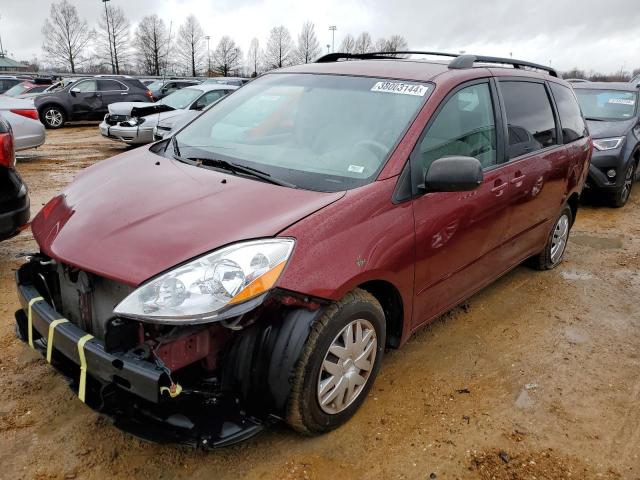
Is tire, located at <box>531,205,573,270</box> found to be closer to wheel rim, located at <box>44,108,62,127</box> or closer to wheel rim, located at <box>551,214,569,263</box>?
wheel rim, located at <box>551,214,569,263</box>

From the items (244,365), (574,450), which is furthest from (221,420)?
(574,450)

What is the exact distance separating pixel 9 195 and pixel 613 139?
7318 mm

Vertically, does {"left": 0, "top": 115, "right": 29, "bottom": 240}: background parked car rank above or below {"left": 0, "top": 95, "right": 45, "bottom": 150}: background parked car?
above

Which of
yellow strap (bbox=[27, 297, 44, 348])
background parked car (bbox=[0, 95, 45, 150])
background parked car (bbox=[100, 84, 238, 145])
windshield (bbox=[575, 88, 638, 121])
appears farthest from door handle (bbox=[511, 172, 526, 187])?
background parked car (bbox=[100, 84, 238, 145])

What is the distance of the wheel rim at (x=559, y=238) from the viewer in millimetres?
4691

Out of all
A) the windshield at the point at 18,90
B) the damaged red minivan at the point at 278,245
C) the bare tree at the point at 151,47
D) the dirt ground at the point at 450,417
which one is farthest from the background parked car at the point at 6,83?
the bare tree at the point at 151,47

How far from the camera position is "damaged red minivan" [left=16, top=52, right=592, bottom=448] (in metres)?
2.05

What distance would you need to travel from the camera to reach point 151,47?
58719mm

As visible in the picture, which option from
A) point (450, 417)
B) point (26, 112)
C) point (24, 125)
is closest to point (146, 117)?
point (26, 112)

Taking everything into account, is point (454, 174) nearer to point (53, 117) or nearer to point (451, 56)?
point (451, 56)

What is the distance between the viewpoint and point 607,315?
4039mm

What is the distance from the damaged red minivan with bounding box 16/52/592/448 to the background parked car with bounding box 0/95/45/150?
256 inches

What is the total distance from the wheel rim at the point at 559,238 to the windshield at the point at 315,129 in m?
2.43

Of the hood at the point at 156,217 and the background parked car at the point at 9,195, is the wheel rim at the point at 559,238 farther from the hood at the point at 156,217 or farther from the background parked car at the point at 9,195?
the background parked car at the point at 9,195
